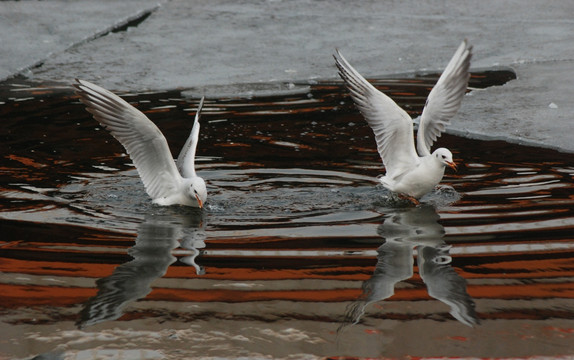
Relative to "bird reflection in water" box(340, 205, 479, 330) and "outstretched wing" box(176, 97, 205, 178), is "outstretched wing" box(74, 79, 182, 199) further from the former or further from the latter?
"bird reflection in water" box(340, 205, 479, 330)

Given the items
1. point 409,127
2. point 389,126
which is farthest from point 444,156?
point 389,126

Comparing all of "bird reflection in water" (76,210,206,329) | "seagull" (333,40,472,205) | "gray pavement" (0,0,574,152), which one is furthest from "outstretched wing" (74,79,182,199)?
"gray pavement" (0,0,574,152)

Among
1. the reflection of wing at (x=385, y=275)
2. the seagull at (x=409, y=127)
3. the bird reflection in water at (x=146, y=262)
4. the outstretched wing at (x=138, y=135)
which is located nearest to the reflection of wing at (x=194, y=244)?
the bird reflection in water at (x=146, y=262)

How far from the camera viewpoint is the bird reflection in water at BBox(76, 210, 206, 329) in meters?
4.08

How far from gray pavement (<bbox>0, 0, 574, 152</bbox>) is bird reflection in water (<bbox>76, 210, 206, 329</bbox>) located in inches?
137

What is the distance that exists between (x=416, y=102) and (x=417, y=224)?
3998 millimetres

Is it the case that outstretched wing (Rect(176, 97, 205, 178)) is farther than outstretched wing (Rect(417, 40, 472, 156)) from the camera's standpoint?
No

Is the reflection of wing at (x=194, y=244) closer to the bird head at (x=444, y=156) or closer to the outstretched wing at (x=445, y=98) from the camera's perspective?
the bird head at (x=444, y=156)

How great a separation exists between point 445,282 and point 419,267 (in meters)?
0.29

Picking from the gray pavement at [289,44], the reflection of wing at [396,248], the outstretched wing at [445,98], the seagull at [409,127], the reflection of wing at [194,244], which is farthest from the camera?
the gray pavement at [289,44]

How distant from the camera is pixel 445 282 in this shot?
4.45 m

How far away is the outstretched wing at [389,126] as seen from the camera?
6.88 metres

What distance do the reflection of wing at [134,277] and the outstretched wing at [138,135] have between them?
1044mm

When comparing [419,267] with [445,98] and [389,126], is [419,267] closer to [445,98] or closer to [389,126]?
[389,126]
